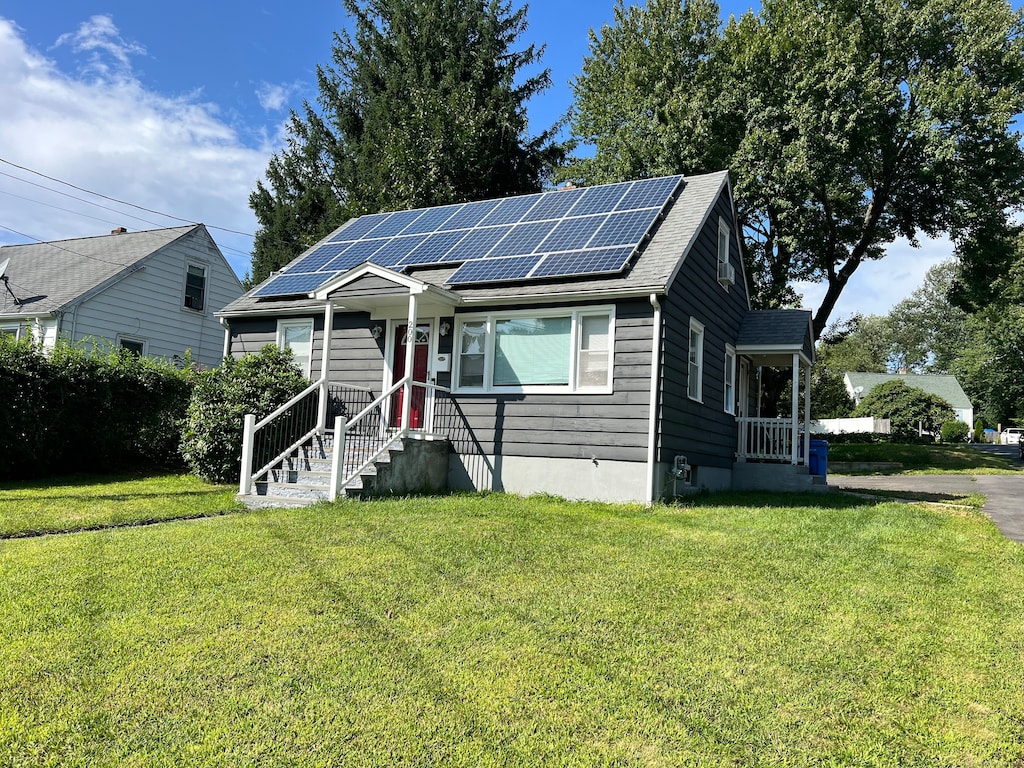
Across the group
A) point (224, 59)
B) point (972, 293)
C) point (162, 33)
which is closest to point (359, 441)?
point (224, 59)

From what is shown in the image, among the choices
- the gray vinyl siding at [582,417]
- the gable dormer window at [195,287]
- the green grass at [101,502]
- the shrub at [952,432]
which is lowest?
the green grass at [101,502]

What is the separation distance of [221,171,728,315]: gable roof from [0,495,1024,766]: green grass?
4.48m

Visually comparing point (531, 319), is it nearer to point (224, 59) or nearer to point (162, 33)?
point (224, 59)

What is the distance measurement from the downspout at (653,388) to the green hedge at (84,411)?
8867 mm

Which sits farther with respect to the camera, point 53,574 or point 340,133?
point 340,133

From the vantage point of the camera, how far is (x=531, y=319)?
11516 mm

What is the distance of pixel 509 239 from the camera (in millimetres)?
12930

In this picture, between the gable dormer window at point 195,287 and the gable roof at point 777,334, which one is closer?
the gable roof at point 777,334

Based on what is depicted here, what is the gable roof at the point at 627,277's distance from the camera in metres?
10.7

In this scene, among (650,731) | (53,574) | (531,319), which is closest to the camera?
(650,731)

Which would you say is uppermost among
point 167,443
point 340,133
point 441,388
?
point 340,133

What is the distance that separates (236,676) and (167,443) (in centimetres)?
1142

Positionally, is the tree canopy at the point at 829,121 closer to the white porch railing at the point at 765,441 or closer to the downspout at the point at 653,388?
the white porch railing at the point at 765,441

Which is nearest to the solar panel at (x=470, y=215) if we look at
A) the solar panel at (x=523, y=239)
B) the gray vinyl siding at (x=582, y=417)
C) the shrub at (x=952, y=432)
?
the solar panel at (x=523, y=239)
